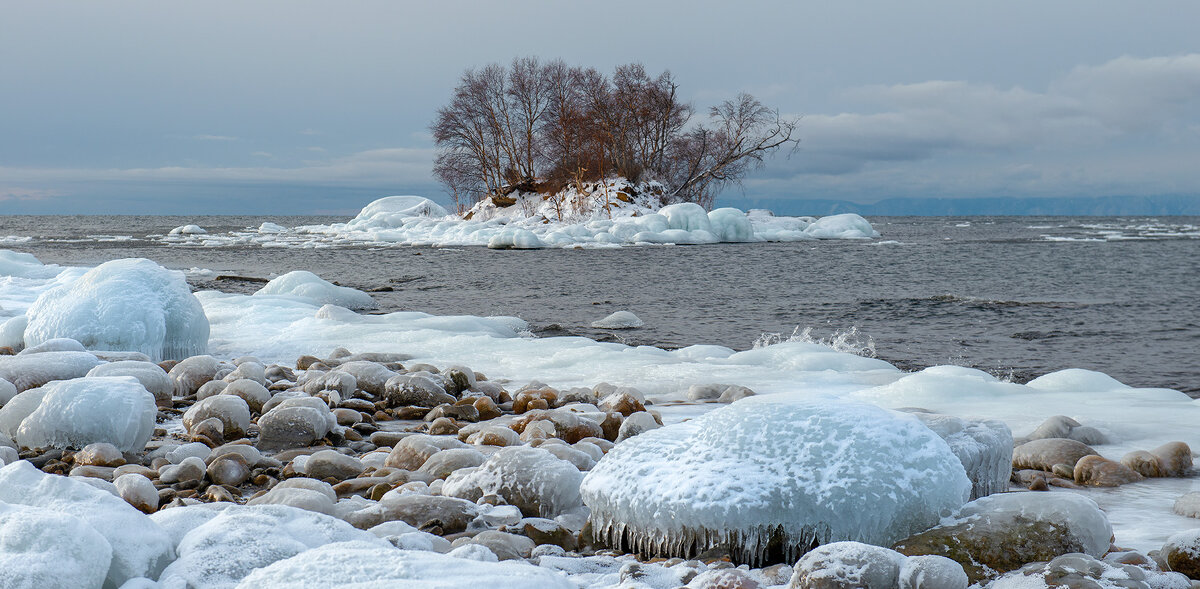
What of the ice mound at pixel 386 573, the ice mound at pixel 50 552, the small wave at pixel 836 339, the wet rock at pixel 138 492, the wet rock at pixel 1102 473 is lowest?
the small wave at pixel 836 339

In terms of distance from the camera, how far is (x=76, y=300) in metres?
6.86

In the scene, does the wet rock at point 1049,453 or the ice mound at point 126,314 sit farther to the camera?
the ice mound at point 126,314

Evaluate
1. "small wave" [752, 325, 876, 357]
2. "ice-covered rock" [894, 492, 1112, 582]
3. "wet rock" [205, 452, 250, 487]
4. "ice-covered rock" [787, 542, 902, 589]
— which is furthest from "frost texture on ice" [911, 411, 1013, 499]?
"small wave" [752, 325, 876, 357]

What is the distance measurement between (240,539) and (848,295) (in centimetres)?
1216

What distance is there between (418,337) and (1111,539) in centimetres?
641

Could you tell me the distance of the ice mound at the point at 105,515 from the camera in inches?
78.7

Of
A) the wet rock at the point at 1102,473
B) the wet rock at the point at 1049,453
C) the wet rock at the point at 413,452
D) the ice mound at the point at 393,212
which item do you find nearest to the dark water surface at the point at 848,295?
the wet rock at the point at 1049,453

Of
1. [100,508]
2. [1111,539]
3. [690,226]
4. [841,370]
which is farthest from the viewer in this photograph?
[690,226]

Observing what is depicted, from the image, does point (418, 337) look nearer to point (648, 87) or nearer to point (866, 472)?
point (866, 472)

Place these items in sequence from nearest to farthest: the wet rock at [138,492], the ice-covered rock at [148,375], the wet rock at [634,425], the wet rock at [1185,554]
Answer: the wet rock at [1185,554], the wet rock at [138,492], the wet rock at [634,425], the ice-covered rock at [148,375]

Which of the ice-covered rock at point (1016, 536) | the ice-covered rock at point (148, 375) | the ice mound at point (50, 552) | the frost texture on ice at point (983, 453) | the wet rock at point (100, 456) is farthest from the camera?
the ice-covered rock at point (148, 375)

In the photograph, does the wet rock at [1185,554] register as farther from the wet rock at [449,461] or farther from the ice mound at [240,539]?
the wet rock at [449,461]

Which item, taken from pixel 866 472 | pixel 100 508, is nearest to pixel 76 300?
pixel 100 508

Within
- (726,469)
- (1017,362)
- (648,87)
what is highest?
(648,87)
